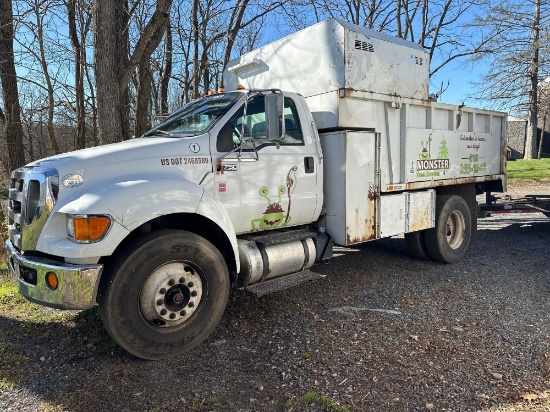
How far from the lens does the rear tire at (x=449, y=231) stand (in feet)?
21.5

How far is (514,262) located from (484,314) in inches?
96.8

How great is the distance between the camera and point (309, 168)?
5027 mm

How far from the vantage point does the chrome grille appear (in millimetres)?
3490

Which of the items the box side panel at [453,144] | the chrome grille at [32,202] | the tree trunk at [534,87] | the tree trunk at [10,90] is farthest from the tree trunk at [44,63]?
the tree trunk at [534,87]

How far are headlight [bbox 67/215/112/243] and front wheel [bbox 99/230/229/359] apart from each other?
10.8 inches

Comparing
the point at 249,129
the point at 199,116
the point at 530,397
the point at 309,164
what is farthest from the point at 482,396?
the point at 199,116

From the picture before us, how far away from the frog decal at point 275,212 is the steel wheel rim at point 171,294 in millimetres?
1014

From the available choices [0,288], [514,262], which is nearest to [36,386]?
[0,288]

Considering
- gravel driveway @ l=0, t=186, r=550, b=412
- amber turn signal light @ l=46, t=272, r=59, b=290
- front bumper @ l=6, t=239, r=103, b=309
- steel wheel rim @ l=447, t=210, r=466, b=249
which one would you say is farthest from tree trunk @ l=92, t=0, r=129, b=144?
steel wheel rim @ l=447, t=210, r=466, b=249

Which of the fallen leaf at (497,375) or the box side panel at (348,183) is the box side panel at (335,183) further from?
the fallen leaf at (497,375)

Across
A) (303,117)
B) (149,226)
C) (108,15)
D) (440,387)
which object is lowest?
(440,387)

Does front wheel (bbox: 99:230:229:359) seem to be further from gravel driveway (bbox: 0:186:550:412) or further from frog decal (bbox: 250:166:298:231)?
frog decal (bbox: 250:166:298:231)

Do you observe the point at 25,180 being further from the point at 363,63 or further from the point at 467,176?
the point at 467,176

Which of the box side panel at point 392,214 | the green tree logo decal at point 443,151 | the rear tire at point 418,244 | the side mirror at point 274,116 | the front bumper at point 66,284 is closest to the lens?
the front bumper at point 66,284
